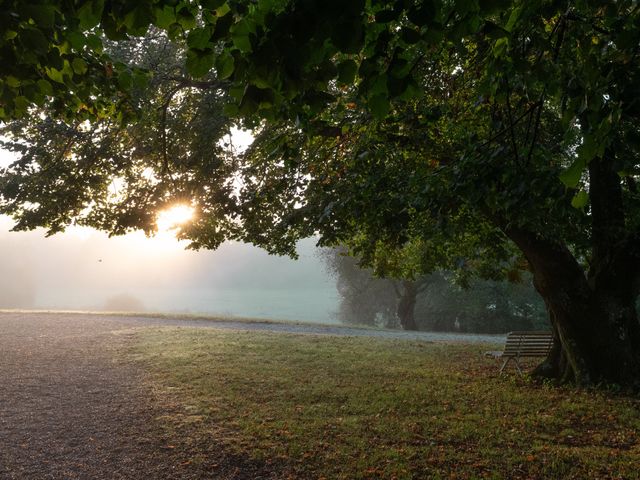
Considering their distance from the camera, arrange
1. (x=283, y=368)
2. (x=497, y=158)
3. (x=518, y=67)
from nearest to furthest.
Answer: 1. (x=518, y=67)
2. (x=497, y=158)
3. (x=283, y=368)

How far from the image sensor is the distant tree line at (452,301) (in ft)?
127

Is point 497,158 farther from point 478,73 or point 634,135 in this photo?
point 478,73

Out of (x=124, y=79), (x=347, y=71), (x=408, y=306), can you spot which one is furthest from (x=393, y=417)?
(x=408, y=306)

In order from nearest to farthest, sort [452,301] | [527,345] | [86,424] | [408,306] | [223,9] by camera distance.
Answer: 1. [223,9]
2. [86,424]
3. [527,345]
4. [408,306]
5. [452,301]

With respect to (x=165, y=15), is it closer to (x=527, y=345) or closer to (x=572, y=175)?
(x=572, y=175)

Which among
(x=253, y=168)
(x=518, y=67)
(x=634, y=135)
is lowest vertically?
(x=634, y=135)

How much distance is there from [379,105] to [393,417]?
22.1 feet

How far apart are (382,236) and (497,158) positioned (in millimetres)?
7285

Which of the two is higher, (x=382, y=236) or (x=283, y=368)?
(x=382, y=236)

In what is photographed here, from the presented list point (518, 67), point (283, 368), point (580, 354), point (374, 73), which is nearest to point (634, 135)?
→ point (518, 67)

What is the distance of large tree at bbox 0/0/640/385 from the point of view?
287 centimetres

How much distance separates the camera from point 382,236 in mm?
13547

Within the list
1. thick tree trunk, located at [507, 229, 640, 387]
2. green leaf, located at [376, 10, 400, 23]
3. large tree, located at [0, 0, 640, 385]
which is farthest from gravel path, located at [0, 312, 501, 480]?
thick tree trunk, located at [507, 229, 640, 387]

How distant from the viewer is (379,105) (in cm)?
297
